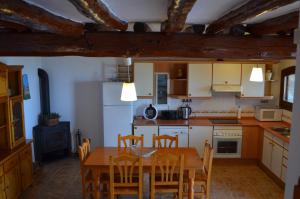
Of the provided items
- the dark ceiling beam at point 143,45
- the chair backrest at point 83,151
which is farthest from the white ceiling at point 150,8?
the chair backrest at point 83,151

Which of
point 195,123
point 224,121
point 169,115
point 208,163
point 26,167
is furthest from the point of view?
point 169,115

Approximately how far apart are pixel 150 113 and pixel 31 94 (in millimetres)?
2362

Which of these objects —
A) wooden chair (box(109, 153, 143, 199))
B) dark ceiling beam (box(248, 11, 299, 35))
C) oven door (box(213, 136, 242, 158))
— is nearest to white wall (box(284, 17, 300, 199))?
dark ceiling beam (box(248, 11, 299, 35))

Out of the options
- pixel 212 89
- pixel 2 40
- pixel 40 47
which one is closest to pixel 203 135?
pixel 212 89

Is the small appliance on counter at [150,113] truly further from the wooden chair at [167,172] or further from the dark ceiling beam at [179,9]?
the dark ceiling beam at [179,9]

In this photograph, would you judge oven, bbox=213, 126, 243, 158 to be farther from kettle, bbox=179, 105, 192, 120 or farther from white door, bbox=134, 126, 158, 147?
white door, bbox=134, 126, 158, 147

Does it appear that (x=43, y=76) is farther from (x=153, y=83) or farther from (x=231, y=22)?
(x=231, y=22)

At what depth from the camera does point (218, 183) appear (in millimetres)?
4164

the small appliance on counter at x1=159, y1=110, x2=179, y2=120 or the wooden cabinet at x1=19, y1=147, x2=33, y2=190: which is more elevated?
the small appliance on counter at x1=159, y1=110, x2=179, y2=120

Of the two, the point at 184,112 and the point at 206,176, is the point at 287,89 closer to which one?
the point at 184,112

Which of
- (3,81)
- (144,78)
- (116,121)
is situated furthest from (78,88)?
(3,81)

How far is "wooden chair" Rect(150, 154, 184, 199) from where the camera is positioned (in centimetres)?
293

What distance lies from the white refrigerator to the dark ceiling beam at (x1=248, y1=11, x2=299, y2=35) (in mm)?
2745

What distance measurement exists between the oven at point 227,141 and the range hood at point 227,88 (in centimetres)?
73
